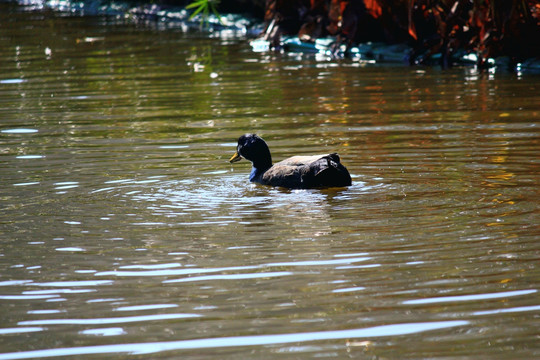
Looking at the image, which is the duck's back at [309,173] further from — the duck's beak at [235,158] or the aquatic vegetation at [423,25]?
the aquatic vegetation at [423,25]

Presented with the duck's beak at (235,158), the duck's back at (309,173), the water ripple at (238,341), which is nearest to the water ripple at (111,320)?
the water ripple at (238,341)

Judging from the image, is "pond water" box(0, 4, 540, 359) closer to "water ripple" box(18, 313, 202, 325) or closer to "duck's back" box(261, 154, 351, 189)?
"water ripple" box(18, 313, 202, 325)

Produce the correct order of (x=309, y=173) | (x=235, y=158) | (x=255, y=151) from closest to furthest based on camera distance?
(x=309, y=173) → (x=255, y=151) → (x=235, y=158)

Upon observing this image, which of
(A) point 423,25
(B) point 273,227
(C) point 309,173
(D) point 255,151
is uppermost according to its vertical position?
(A) point 423,25

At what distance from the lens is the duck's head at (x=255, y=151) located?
9.55 m

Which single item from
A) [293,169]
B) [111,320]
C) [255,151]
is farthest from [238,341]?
[255,151]

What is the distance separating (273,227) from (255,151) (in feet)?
7.39

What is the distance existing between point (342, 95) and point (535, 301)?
9622 millimetres

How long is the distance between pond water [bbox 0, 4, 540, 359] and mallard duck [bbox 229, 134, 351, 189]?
148 mm

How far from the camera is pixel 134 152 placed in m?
10.8

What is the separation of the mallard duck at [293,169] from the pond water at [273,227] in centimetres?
15

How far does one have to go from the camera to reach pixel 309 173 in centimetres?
880

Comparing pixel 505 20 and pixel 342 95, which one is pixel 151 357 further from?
pixel 505 20

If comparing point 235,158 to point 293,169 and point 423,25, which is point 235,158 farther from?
point 423,25
